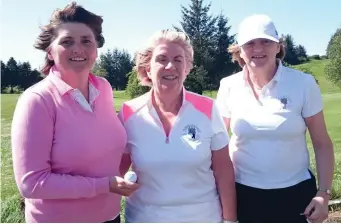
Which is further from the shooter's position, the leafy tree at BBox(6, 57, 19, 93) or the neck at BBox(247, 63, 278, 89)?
the leafy tree at BBox(6, 57, 19, 93)

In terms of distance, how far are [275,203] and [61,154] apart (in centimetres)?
154

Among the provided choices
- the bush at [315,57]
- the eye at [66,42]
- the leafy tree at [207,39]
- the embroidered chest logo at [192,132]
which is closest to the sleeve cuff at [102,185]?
the embroidered chest logo at [192,132]

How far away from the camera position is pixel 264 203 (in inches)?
133

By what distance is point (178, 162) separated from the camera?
9.98 feet

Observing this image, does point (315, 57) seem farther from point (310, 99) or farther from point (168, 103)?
point (168, 103)

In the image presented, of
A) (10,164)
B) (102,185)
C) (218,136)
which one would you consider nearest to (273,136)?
(218,136)

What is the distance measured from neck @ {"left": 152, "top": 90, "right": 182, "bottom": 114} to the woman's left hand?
3.72ft

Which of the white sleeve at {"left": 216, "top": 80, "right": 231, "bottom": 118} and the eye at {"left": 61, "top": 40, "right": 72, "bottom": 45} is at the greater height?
the eye at {"left": 61, "top": 40, "right": 72, "bottom": 45}

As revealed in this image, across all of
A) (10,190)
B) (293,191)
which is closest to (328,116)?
(10,190)

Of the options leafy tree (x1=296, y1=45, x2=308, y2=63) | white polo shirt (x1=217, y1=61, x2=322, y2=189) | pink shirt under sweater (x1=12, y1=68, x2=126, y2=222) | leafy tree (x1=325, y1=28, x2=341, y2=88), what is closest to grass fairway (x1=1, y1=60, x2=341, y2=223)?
pink shirt under sweater (x1=12, y1=68, x2=126, y2=222)

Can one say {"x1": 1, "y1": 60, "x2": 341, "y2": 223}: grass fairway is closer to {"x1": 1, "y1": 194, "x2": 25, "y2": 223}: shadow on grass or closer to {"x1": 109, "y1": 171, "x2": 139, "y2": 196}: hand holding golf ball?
{"x1": 1, "y1": 194, "x2": 25, "y2": 223}: shadow on grass

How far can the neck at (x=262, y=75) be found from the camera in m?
3.39

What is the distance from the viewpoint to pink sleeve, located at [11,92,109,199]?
2.65m

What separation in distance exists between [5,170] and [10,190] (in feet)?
8.80
